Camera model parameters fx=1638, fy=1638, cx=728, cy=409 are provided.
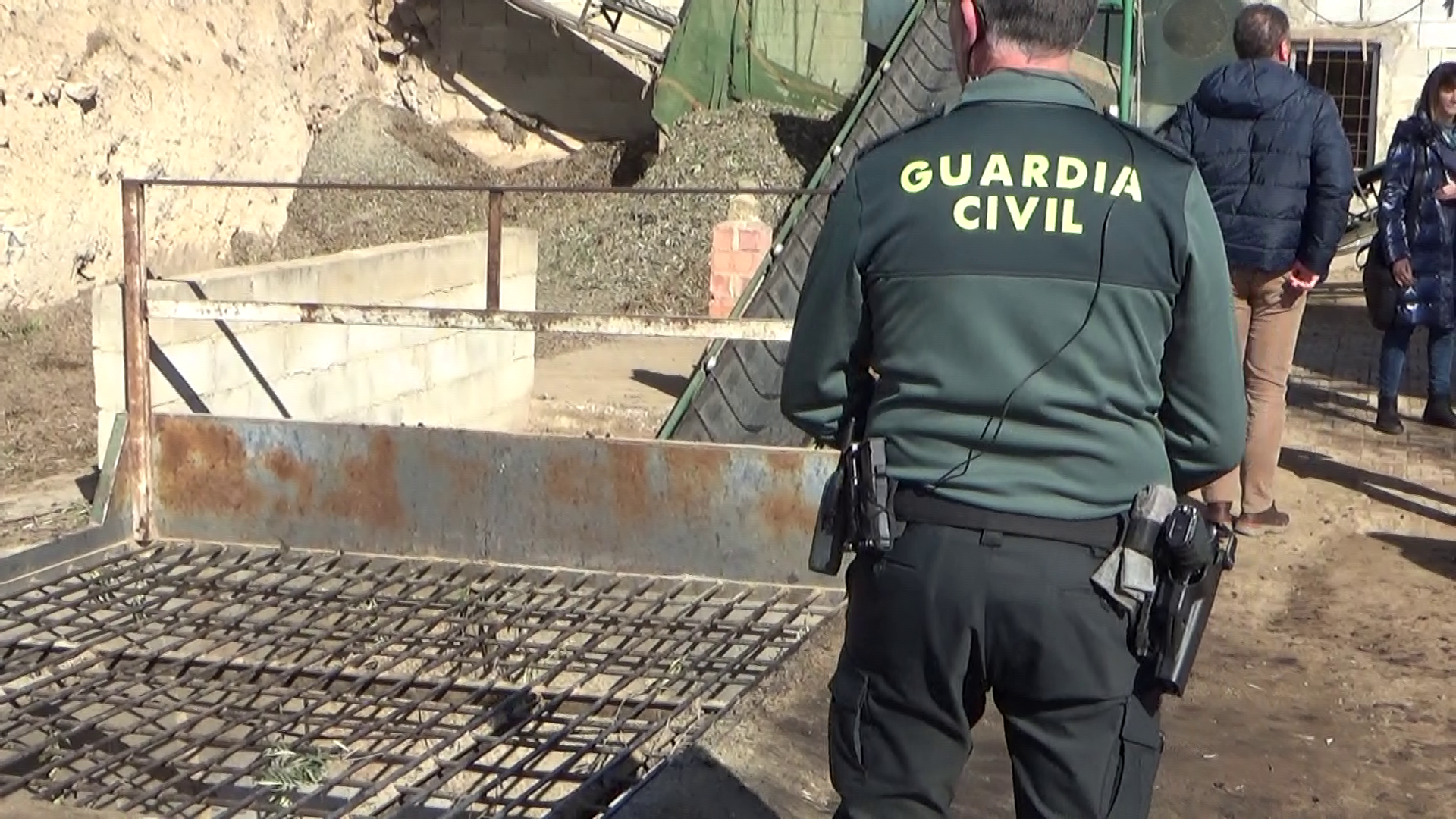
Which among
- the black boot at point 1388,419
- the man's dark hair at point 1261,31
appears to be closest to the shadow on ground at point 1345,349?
the black boot at point 1388,419

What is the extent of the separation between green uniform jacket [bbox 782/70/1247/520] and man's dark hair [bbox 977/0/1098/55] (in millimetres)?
54

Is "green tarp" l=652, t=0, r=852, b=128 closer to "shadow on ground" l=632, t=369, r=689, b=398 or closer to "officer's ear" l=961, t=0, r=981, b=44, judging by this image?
"shadow on ground" l=632, t=369, r=689, b=398

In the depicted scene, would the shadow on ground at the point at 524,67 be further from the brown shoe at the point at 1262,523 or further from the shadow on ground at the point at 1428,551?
the shadow on ground at the point at 1428,551

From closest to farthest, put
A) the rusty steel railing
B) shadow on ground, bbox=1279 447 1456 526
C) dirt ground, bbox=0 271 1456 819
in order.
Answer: dirt ground, bbox=0 271 1456 819 < the rusty steel railing < shadow on ground, bbox=1279 447 1456 526

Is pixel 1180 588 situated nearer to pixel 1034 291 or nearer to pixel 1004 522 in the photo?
pixel 1004 522

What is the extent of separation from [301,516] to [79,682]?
3.57 feet

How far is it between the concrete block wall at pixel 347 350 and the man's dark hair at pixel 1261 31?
12.4 feet

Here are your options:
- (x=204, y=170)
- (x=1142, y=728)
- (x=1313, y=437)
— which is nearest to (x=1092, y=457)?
(x=1142, y=728)

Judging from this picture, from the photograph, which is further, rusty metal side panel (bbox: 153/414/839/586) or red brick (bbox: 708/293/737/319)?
red brick (bbox: 708/293/737/319)

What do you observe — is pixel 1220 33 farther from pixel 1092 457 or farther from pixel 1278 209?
pixel 1092 457

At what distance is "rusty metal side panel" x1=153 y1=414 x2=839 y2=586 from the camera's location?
530cm

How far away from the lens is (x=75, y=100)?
11.7 m

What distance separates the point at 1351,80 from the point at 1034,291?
46.7ft

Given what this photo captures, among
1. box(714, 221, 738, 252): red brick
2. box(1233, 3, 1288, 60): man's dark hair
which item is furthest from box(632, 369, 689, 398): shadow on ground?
box(1233, 3, 1288, 60): man's dark hair
